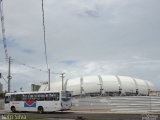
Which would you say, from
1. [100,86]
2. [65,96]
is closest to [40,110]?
[65,96]

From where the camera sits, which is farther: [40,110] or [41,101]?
[40,110]

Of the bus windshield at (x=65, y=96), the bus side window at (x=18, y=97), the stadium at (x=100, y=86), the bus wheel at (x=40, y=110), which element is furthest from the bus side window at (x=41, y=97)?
the stadium at (x=100, y=86)

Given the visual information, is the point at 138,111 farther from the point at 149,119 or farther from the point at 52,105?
the point at 149,119

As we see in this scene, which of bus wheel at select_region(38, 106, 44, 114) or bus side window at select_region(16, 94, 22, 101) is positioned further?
bus side window at select_region(16, 94, 22, 101)

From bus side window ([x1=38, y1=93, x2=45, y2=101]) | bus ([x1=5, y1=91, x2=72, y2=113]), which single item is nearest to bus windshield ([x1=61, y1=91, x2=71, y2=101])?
bus ([x1=5, y1=91, x2=72, y2=113])

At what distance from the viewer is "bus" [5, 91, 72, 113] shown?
45.3 metres

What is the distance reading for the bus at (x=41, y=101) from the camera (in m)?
45.3

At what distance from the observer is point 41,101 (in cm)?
4703

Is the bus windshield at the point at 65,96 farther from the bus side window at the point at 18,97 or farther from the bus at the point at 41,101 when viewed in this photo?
the bus side window at the point at 18,97

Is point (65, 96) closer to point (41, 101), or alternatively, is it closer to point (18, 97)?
point (41, 101)

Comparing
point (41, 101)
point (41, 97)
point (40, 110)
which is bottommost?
point (40, 110)

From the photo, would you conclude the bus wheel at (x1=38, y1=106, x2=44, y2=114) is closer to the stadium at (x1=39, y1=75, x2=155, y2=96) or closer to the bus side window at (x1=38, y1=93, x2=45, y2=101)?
the bus side window at (x1=38, y1=93, x2=45, y2=101)

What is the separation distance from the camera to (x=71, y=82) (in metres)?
140

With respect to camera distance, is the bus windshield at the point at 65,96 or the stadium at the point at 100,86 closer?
the bus windshield at the point at 65,96
